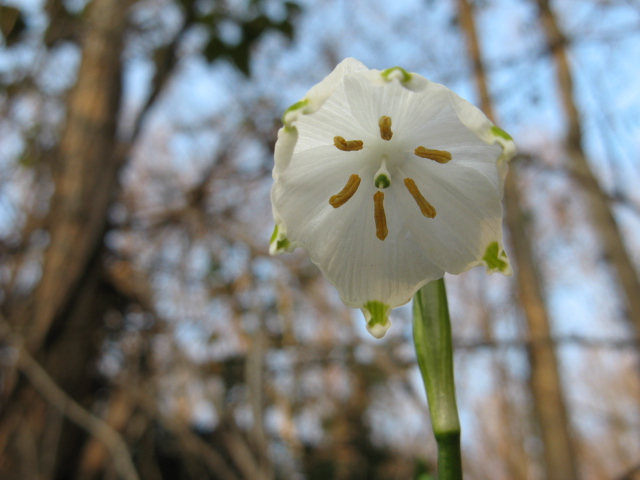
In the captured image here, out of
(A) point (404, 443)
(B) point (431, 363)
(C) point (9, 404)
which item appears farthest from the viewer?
(A) point (404, 443)

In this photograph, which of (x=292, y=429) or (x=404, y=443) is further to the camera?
(x=404, y=443)

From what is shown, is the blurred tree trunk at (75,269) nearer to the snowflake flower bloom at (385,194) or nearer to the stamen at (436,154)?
the snowflake flower bloom at (385,194)

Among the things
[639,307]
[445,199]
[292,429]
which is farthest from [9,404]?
[639,307]

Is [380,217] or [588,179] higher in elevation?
[588,179]

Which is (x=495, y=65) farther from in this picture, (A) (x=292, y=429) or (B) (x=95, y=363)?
(B) (x=95, y=363)

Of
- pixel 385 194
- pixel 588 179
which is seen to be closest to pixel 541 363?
pixel 588 179

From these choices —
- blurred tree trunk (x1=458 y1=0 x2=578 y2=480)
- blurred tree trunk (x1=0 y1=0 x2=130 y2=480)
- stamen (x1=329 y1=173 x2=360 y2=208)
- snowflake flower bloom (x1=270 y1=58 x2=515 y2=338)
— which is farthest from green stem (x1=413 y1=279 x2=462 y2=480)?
blurred tree trunk (x1=0 y1=0 x2=130 y2=480)

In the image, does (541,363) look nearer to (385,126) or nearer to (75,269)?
(385,126)
